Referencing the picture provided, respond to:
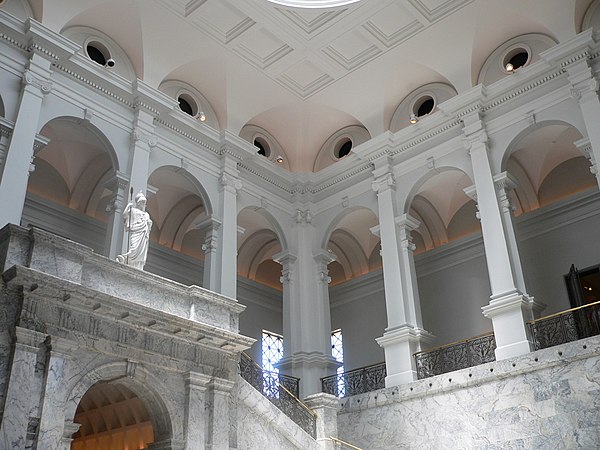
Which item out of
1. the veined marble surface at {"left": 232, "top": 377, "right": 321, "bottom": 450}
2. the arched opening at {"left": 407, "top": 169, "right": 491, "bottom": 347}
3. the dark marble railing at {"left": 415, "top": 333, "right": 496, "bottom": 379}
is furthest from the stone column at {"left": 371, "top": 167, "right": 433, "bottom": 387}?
the veined marble surface at {"left": 232, "top": 377, "right": 321, "bottom": 450}

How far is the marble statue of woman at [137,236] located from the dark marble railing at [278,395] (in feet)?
9.08

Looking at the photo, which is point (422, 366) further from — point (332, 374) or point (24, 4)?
point (24, 4)

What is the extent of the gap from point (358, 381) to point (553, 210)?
703 cm

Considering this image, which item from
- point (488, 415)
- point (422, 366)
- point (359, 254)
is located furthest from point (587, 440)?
point (359, 254)

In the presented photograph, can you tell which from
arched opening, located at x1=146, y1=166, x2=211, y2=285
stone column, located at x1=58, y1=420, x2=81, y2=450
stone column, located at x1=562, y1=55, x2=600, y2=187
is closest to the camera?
stone column, located at x1=58, y1=420, x2=81, y2=450

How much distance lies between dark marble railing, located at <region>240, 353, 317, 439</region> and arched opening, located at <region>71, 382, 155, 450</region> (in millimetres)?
2225

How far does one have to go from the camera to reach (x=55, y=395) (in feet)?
29.7

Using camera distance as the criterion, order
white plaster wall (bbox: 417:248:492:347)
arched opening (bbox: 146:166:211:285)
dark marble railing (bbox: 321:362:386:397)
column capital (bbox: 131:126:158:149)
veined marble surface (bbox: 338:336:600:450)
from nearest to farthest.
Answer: veined marble surface (bbox: 338:336:600:450)
column capital (bbox: 131:126:158:149)
dark marble railing (bbox: 321:362:386:397)
white plaster wall (bbox: 417:248:492:347)
arched opening (bbox: 146:166:211:285)

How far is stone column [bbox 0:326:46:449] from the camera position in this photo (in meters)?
8.45

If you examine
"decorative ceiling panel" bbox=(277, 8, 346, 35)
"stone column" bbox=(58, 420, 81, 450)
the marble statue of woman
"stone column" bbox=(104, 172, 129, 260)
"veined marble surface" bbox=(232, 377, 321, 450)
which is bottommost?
"stone column" bbox=(58, 420, 81, 450)

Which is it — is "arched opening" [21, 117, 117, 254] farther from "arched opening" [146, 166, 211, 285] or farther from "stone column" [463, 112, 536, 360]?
"stone column" [463, 112, 536, 360]

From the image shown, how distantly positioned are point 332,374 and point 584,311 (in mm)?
6291

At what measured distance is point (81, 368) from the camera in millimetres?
9547

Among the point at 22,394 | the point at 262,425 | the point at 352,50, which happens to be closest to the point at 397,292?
the point at 262,425
